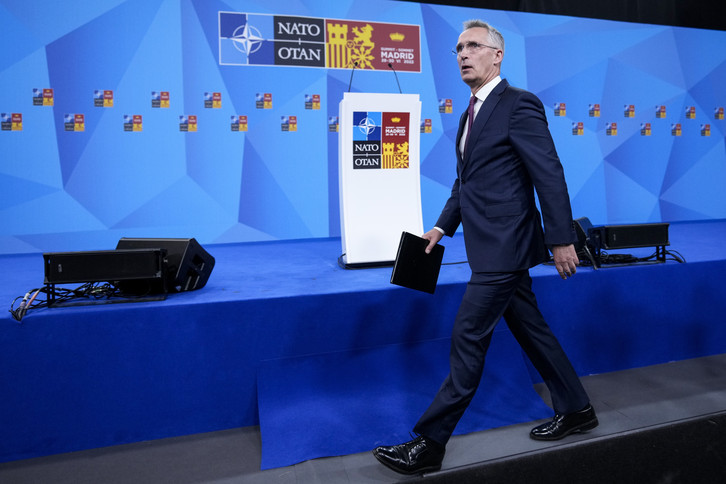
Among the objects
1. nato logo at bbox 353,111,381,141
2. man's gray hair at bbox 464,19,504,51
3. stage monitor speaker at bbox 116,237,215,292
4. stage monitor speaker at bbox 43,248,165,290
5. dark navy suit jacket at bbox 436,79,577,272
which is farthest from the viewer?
nato logo at bbox 353,111,381,141

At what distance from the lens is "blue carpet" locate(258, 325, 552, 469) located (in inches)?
83.1

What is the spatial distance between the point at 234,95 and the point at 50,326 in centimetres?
328

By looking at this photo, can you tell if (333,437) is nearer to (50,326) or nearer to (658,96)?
(50,326)

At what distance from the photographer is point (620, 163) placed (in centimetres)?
612

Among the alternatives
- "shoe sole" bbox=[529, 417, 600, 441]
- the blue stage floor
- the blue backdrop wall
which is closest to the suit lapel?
the blue stage floor

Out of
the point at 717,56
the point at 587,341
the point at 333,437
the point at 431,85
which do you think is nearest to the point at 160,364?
the point at 333,437

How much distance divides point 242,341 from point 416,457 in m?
0.90

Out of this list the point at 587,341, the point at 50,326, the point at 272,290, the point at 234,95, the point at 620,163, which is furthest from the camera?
the point at 620,163

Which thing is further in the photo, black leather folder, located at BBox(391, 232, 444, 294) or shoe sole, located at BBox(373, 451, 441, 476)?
black leather folder, located at BBox(391, 232, 444, 294)

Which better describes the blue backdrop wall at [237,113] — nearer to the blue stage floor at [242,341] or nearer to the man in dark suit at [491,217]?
the blue stage floor at [242,341]

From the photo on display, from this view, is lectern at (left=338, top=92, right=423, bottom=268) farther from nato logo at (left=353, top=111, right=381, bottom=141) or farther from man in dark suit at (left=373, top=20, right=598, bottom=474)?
man in dark suit at (left=373, top=20, right=598, bottom=474)

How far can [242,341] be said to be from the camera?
2299mm

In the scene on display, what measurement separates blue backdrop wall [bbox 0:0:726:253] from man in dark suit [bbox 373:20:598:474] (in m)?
3.38

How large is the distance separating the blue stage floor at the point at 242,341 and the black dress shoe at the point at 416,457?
0.90 ft
